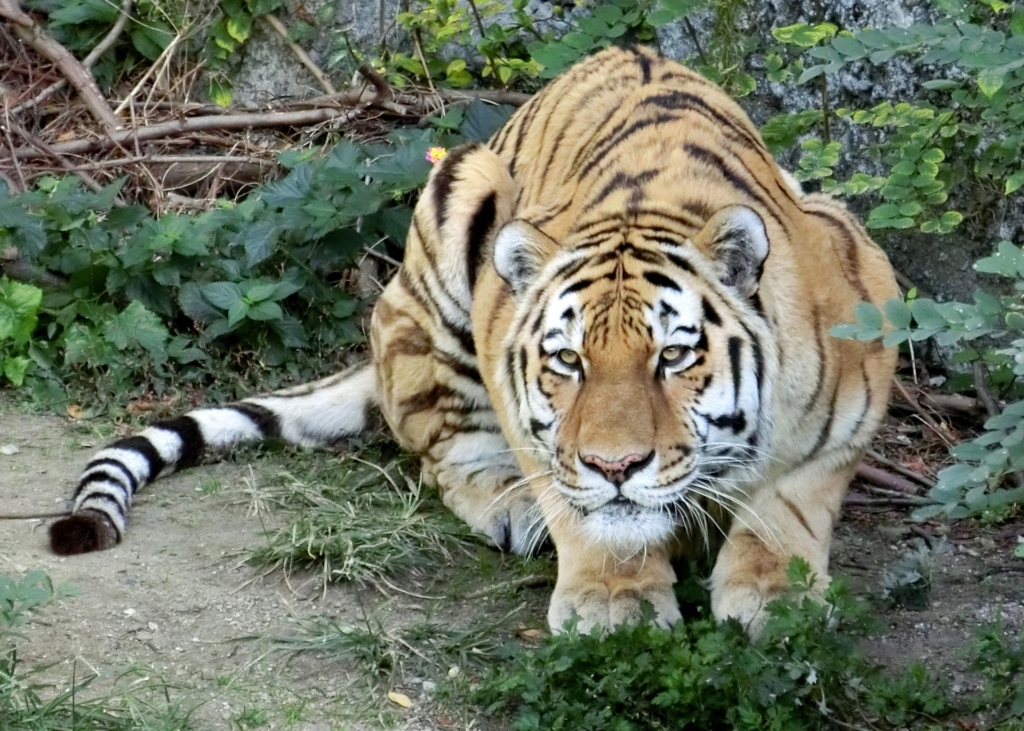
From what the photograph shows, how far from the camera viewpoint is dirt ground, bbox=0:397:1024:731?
329 centimetres

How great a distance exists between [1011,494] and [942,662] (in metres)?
0.71

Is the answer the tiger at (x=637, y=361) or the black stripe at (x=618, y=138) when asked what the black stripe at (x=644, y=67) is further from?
the black stripe at (x=618, y=138)

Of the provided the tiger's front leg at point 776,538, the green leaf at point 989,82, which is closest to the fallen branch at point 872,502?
the tiger's front leg at point 776,538

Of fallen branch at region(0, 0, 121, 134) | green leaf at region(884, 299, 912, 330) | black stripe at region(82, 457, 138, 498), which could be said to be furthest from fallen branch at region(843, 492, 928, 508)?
fallen branch at region(0, 0, 121, 134)

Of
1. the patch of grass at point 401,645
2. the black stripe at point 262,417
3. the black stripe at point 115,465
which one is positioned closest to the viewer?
the patch of grass at point 401,645

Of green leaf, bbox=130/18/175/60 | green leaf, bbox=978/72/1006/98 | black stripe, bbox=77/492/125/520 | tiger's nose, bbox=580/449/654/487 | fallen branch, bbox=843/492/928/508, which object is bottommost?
fallen branch, bbox=843/492/928/508

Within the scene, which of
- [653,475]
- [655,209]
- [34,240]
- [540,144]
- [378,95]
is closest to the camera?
[653,475]

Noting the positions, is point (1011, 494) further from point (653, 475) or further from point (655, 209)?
point (655, 209)

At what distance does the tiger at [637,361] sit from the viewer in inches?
132

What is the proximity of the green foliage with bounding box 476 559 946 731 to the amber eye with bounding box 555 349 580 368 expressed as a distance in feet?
2.25

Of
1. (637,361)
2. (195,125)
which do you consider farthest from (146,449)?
(195,125)

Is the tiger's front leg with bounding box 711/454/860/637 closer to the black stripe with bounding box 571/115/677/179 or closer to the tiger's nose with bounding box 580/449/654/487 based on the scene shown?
the tiger's nose with bounding box 580/449/654/487

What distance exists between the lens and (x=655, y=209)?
367 centimetres

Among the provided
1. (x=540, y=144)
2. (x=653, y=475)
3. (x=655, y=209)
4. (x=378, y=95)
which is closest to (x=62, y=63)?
(x=378, y=95)
